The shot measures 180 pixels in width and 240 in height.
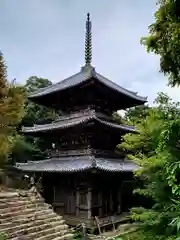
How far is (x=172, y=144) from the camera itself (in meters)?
4.73

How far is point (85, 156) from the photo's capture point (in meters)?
14.9

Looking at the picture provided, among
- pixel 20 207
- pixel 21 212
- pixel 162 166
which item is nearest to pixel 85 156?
pixel 20 207

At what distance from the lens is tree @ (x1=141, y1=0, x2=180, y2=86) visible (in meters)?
5.50

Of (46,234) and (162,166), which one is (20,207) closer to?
(46,234)

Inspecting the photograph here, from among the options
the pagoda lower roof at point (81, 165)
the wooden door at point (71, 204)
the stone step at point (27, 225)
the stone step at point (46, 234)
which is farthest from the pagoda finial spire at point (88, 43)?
the stone step at point (46, 234)

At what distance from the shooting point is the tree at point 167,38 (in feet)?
18.1

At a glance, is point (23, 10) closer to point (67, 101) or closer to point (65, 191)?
point (67, 101)

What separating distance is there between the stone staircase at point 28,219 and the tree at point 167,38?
17.8ft

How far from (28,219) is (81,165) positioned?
572 cm

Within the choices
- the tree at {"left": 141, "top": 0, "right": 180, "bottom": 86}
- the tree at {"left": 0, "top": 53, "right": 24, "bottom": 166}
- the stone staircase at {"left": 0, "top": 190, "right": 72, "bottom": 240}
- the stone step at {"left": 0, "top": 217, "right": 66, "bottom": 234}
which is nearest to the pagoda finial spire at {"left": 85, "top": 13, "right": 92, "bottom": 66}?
the tree at {"left": 0, "top": 53, "right": 24, "bottom": 166}

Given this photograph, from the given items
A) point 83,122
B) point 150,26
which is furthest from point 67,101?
point 150,26

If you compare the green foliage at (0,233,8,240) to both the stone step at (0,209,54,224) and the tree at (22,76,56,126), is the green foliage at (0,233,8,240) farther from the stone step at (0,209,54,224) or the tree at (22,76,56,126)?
the tree at (22,76,56,126)

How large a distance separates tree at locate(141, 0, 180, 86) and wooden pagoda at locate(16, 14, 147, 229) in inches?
289

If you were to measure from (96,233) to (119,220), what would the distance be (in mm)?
2128
